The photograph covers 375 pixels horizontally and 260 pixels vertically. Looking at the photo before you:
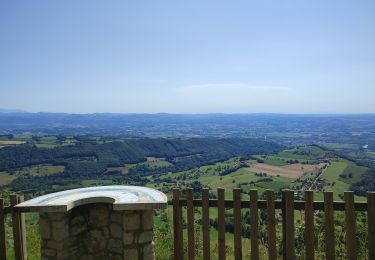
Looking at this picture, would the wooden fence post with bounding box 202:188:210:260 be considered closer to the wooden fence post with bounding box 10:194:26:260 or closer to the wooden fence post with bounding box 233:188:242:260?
the wooden fence post with bounding box 233:188:242:260

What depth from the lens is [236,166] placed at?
104 m

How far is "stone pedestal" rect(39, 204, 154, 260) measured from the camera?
5.61 m

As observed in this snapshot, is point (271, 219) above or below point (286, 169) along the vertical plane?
above

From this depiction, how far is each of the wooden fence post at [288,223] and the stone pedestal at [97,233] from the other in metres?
2.08

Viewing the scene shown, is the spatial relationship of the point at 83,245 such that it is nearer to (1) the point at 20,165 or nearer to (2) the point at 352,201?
(2) the point at 352,201

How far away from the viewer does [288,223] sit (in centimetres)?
570

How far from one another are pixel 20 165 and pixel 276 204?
12247 centimetres

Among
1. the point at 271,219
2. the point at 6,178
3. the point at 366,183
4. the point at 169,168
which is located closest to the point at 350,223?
the point at 271,219

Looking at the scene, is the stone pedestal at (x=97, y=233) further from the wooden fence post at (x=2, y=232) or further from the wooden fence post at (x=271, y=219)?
the wooden fence post at (x=271, y=219)

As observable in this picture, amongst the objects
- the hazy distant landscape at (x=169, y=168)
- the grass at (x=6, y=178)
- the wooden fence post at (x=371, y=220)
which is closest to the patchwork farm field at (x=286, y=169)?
the hazy distant landscape at (x=169, y=168)

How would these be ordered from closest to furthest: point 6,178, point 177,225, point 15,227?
point 15,227 < point 177,225 < point 6,178

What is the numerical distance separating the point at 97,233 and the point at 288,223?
306 centimetres

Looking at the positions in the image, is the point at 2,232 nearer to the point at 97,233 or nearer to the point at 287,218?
the point at 97,233

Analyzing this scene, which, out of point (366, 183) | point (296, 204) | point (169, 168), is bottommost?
point (169, 168)
